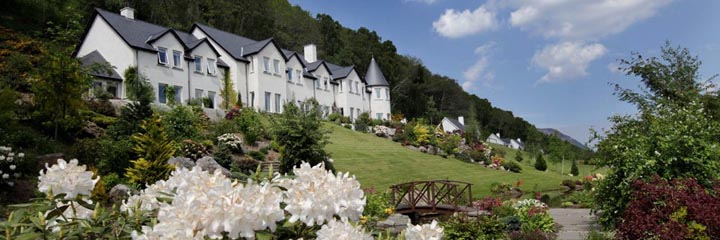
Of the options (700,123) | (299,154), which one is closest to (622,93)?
(700,123)

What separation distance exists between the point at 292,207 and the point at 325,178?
198 millimetres

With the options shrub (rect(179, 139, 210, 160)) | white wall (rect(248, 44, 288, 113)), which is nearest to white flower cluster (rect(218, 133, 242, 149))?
shrub (rect(179, 139, 210, 160))

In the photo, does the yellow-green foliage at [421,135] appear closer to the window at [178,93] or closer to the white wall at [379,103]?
the white wall at [379,103]

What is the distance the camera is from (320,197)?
7.08 feet

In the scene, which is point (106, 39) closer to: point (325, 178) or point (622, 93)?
point (622, 93)

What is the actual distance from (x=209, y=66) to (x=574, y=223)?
25.4 meters

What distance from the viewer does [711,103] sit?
1678 centimetres

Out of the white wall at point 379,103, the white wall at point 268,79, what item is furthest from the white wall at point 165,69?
the white wall at point 379,103

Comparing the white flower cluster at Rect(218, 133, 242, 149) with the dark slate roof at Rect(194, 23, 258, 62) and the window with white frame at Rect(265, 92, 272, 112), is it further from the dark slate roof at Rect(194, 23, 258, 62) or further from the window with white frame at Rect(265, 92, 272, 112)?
the window with white frame at Rect(265, 92, 272, 112)

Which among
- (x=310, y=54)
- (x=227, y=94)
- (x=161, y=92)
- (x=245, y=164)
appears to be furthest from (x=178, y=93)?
(x=310, y=54)

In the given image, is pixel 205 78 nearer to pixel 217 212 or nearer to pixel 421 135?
pixel 421 135

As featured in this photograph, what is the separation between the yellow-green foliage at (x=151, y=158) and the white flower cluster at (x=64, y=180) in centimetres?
1111

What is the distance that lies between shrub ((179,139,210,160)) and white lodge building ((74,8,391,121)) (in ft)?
20.7

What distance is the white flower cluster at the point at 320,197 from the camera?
2.15 metres
